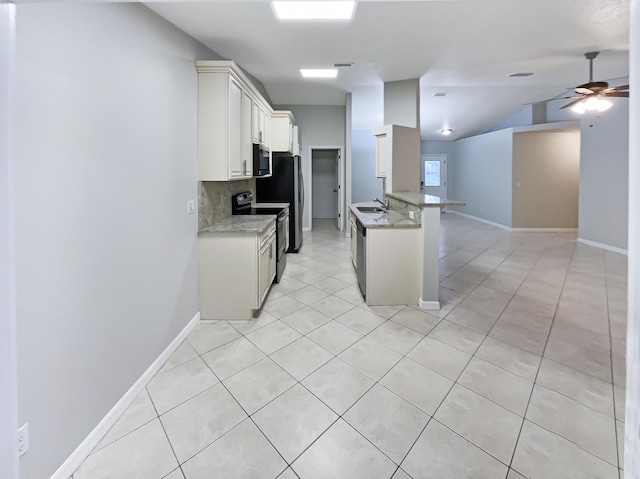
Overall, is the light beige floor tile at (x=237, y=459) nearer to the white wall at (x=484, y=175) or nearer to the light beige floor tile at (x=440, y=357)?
the light beige floor tile at (x=440, y=357)

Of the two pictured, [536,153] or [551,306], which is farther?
[536,153]

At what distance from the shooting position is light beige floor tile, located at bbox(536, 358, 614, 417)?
6.13 ft

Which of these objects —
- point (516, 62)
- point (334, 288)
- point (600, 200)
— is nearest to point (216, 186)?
point (334, 288)

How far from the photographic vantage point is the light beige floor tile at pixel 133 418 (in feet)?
5.36

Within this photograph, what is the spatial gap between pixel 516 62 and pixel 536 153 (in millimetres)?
4400

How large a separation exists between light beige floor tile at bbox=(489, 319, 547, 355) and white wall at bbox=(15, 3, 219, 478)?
2660 millimetres

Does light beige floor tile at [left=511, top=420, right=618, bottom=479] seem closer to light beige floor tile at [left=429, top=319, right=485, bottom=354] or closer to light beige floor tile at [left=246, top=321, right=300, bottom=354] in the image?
light beige floor tile at [left=429, top=319, right=485, bottom=354]

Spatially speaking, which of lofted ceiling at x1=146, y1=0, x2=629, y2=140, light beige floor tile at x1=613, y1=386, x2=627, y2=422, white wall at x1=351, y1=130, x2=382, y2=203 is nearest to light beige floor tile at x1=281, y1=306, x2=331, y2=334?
light beige floor tile at x1=613, y1=386, x2=627, y2=422

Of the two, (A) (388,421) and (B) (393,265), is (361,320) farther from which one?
(A) (388,421)

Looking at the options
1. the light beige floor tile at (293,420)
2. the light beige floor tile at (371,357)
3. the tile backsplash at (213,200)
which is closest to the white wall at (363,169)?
the tile backsplash at (213,200)

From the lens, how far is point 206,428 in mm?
1689

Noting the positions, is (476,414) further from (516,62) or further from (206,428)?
(516,62)

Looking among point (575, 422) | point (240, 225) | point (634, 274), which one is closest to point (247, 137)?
point (240, 225)

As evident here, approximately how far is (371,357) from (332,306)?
3.31ft
